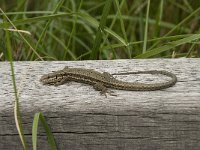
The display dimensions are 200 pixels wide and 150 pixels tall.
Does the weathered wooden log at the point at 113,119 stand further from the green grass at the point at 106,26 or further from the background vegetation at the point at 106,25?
the background vegetation at the point at 106,25

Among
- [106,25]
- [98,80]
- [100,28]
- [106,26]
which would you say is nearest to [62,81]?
[98,80]

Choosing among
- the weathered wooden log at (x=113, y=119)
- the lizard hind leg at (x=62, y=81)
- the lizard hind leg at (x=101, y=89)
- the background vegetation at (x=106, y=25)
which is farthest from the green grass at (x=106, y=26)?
the weathered wooden log at (x=113, y=119)

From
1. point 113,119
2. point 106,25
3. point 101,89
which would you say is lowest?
point 113,119

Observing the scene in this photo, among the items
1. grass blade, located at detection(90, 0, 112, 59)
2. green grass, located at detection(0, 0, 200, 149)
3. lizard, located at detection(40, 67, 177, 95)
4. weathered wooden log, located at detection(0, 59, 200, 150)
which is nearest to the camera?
weathered wooden log, located at detection(0, 59, 200, 150)

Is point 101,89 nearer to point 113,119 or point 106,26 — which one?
point 113,119

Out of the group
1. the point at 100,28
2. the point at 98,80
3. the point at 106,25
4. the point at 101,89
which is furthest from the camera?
the point at 106,25

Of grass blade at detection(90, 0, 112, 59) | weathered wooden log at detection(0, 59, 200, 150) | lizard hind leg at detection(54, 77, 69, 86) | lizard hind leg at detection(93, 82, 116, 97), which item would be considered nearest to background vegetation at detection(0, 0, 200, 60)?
grass blade at detection(90, 0, 112, 59)

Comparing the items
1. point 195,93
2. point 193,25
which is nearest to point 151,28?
point 193,25

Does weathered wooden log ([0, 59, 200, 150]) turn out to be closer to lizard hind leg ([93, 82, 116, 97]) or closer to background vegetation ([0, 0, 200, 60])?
lizard hind leg ([93, 82, 116, 97])
